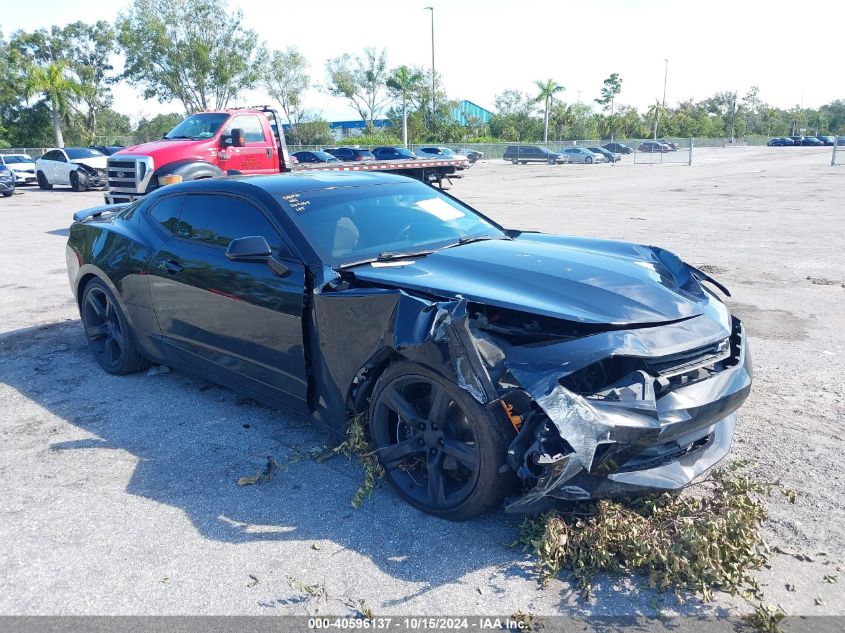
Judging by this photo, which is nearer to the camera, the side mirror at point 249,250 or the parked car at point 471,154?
the side mirror at point 249,250

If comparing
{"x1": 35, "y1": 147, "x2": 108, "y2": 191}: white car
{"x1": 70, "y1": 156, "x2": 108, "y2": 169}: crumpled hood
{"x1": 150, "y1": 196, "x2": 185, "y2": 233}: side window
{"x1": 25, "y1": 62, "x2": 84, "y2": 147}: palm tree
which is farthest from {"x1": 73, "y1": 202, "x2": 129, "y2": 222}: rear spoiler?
{"x1": 25, "y1": 62, "x2": 84, "y2": 147}: palm tree

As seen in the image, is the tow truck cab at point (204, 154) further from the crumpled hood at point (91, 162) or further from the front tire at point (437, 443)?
the crumpled hood at point (91, 162)

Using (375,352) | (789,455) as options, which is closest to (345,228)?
(375,352)

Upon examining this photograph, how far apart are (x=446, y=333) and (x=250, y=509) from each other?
54.9 inches

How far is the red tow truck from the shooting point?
13516mm

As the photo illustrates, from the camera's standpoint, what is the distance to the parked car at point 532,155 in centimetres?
5131

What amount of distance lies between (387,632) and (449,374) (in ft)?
3.46

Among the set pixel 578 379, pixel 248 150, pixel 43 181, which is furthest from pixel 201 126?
pixel 43 181

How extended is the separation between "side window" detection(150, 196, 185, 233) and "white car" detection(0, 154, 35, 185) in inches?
1131

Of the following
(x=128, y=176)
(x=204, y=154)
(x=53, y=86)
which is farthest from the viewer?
(x=53, y=86)

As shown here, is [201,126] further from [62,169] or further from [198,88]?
[198,88]

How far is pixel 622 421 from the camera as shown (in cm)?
281

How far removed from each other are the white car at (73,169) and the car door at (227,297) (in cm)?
2416

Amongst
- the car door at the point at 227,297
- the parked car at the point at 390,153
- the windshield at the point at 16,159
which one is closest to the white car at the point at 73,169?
the windshield at the point at 16,159
